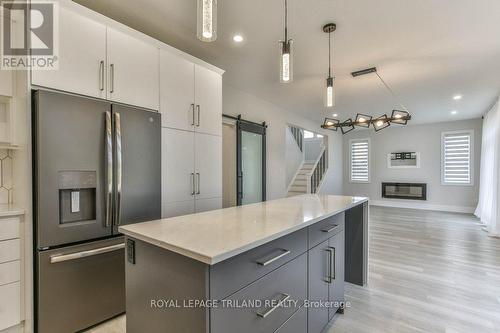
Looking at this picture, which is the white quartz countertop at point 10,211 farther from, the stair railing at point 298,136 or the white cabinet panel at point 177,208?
the stair railing at point 298,136

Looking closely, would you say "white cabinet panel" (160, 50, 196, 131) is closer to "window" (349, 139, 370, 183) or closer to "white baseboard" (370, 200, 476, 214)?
"window" (349, 139, 370, 183)

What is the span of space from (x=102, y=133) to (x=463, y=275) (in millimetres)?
4226

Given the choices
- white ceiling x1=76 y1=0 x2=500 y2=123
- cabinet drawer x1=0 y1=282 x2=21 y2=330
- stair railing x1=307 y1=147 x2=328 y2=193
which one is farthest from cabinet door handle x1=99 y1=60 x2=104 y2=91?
stair railing x1=307 y1=147 x2=328 y2=193

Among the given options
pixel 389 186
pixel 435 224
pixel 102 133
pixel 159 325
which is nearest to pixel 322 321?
pixel 159 325

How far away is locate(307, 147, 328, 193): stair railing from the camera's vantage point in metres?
7.15

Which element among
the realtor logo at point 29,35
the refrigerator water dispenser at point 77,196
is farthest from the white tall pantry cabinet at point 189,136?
the realtor logo at point 29,35

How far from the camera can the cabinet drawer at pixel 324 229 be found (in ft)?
5.43

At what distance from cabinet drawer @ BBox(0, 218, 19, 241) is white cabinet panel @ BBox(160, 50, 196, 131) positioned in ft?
4.43

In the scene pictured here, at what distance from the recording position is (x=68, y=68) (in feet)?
5.99

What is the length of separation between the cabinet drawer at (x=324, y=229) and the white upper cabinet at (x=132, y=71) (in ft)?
6.05

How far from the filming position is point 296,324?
1.49 metres

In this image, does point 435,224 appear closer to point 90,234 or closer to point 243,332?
point 243,332

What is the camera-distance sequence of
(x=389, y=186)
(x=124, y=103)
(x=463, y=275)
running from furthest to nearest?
(x=389, y=186) → (x=463, y=275) → (x=124, y=103)

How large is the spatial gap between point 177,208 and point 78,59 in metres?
1.55
